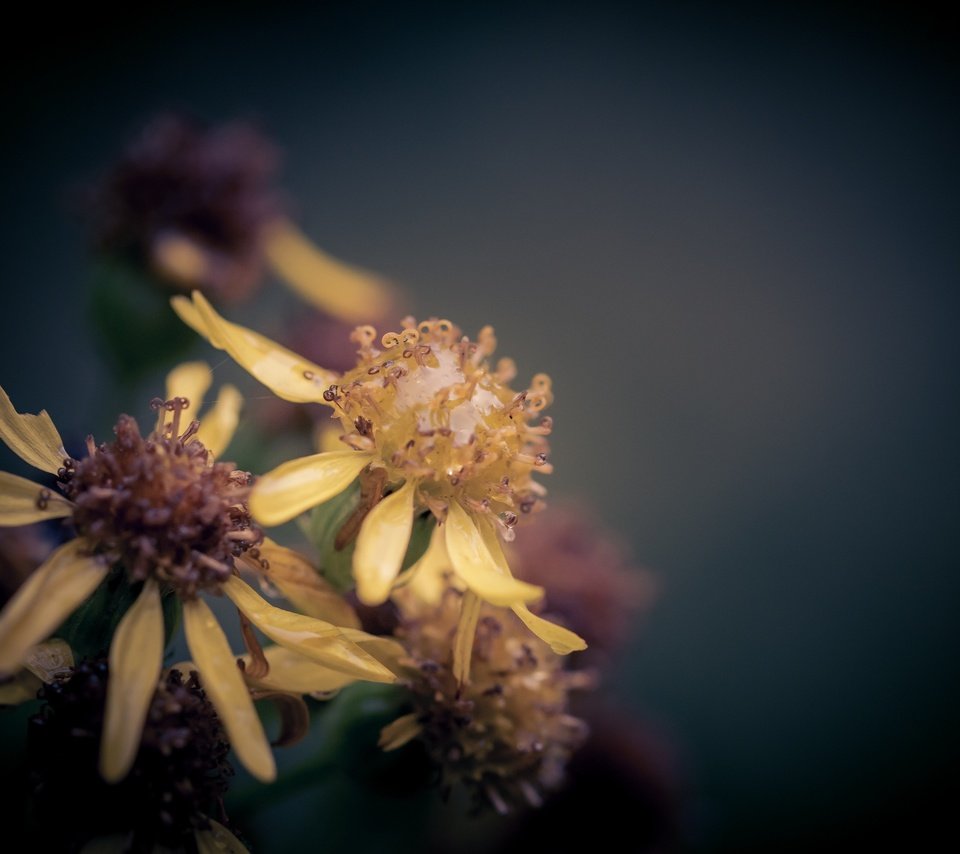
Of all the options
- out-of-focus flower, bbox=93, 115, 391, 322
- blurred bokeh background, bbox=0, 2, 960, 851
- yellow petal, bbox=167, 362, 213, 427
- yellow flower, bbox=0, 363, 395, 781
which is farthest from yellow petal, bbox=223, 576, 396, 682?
blurred bokeh background, bbox=0, 2, 960, 851

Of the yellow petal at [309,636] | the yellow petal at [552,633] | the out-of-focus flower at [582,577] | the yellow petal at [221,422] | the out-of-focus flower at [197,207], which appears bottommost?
the yellow petal at [309,636]

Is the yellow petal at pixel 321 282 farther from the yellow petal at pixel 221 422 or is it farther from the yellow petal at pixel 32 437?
the yellow petal at pixel 32 437

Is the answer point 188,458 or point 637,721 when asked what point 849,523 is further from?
point 188,458

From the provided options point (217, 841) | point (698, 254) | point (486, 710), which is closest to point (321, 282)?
point (486, 710)

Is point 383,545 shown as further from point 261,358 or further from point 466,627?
point 261,358

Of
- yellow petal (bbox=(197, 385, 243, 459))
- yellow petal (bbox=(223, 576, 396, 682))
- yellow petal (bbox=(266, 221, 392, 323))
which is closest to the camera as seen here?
yellow petal (bbox=(223, 576, 396, 682))

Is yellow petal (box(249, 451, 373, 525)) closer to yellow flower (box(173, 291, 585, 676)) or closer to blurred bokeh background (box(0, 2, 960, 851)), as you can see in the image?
yellow flower (box(173, 291, 585, 676))

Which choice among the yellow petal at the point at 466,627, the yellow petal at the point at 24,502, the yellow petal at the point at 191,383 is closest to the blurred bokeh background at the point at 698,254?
the yellow petal at the point at 191,383

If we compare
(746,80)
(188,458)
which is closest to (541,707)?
(188,458)
